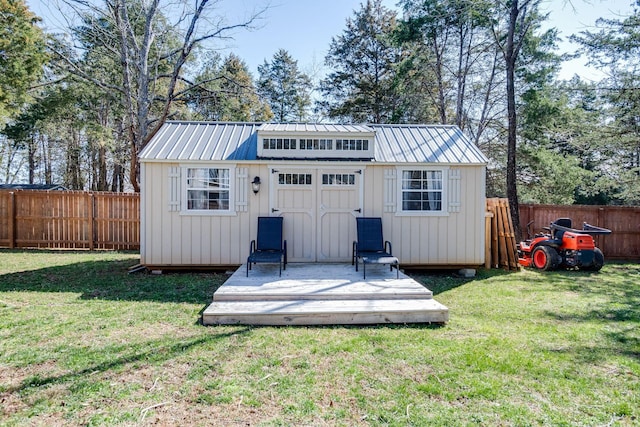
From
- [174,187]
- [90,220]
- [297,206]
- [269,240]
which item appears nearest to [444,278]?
[297,206]

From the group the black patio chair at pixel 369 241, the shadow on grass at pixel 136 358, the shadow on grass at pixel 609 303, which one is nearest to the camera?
the shadow on grass at pixel 136 358

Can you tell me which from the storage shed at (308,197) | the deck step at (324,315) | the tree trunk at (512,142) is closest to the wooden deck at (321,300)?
the deck step at (324,315)

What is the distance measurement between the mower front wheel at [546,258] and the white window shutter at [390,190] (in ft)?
11.7

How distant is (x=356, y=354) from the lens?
3143 mm

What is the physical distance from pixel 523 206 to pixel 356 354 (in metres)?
8.84

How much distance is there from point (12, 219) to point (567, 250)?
13.8 metres

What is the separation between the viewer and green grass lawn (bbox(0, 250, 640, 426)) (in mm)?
2256

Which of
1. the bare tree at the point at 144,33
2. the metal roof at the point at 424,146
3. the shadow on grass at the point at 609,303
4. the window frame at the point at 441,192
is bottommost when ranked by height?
the shadow on grass at the point at 609,303

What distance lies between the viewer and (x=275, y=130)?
646 centimetres

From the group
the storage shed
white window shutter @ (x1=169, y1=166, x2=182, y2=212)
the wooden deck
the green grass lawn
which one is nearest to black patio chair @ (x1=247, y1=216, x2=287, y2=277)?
the storage shed

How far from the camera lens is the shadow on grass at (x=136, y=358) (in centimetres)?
259

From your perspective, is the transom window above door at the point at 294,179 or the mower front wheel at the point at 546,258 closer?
the transom window above door at the point at 294,179

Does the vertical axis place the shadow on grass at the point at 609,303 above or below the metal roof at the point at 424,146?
below

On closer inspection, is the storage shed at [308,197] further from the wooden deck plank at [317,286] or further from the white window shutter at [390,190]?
the wooden deck plank at [317,286]
